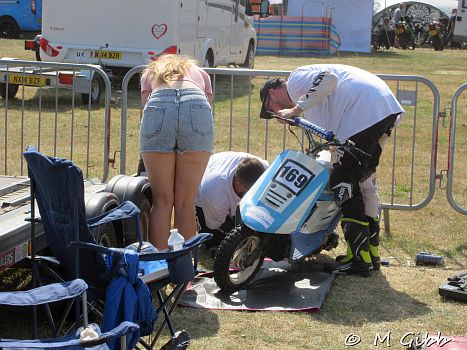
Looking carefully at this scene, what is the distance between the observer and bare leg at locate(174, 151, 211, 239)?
5.37m

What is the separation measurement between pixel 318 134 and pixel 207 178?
3.78ft

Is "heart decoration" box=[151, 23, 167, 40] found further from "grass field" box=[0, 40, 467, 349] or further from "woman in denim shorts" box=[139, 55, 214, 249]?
"woman in denim shorts" box=[139, 55, 214, 249]

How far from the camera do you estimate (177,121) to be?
525 cm

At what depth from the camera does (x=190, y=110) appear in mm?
5258

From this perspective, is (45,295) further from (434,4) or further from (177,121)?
(434,4)

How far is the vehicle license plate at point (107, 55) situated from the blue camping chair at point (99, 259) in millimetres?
9833

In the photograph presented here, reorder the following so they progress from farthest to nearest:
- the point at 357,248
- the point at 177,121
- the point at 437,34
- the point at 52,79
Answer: the point at 437,34 → the point at 52,79 → the point at 357,248 → the point at 177,121

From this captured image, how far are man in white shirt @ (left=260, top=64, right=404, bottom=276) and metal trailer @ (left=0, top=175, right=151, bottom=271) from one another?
1.04 m

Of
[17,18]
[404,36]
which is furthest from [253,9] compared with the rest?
[404,36]

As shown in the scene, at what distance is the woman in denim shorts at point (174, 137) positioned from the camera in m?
5.27

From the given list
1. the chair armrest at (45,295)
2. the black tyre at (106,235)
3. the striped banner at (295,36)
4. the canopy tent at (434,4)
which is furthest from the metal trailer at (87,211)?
the canopy tent at (434,4)

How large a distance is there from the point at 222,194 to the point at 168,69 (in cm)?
121

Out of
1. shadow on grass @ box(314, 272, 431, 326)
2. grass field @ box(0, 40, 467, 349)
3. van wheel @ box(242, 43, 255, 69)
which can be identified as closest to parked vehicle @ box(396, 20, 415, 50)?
van wheel @ box(242, 43, 255, 69)

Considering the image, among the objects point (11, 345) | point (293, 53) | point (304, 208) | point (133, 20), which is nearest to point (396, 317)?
point (304, 208)
